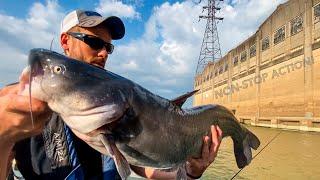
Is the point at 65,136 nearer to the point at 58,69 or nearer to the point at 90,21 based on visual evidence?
the point at 58,69

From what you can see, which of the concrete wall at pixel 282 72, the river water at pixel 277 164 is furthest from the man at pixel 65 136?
the concrete wall at pixel 282 72

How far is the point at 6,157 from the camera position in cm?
216

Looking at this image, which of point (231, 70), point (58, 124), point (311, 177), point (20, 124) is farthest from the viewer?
point (231, 70)

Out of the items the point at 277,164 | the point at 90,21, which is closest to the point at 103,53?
the point at 90,21

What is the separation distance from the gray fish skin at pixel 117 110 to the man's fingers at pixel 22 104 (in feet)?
0.15

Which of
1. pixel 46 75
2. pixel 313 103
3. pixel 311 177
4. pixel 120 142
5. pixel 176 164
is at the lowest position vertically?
pixel 311 177

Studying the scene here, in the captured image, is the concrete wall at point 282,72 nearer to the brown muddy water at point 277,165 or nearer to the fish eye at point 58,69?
the brown muddy water at point 277,165

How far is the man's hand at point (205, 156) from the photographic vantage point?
3531 mm

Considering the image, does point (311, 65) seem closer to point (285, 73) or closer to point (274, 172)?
point (285, 73)

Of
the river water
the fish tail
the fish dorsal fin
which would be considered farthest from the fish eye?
the river water

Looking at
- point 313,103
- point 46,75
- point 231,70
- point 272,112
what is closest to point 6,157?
point 46,75

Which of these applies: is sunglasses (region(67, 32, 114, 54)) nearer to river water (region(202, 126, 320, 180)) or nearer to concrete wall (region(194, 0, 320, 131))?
river water (region(202, 126, 320, 180))

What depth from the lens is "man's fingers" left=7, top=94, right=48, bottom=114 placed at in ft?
6.22

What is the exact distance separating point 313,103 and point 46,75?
27.8 metres
